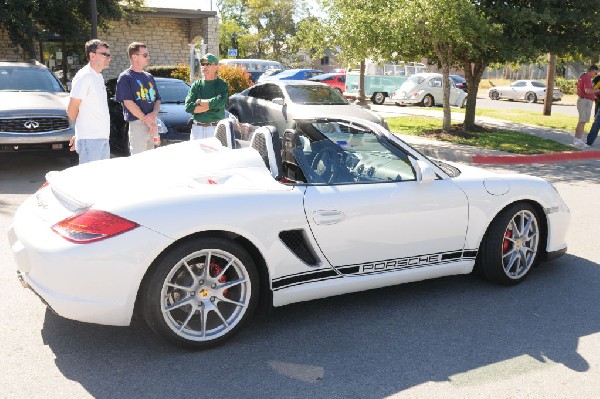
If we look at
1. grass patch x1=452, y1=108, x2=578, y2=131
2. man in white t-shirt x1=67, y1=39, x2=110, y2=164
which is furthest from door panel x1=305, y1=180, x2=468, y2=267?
grass patch x1=452, y1=108, x2=578, y2=131

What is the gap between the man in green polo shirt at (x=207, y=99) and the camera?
6973 mm

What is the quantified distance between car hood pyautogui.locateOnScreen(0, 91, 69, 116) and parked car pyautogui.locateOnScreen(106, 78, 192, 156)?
116cm

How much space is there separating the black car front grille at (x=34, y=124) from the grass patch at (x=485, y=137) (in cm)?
874

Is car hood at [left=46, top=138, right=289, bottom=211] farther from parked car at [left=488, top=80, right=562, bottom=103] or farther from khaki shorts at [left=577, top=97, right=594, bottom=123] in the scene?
parked car at [left=488, top=80, right=562, bottom=103]

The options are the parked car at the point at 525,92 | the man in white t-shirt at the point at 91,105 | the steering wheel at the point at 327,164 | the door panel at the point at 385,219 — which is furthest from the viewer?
the parked car at the point at 525,92

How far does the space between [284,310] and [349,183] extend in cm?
101

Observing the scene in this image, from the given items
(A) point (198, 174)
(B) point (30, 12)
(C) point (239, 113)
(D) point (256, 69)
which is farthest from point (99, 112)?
(D) point (256, 69)

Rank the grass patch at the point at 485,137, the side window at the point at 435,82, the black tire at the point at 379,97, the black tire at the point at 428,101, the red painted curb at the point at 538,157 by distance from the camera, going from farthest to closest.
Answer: the black tire at the point at 379,97 → the black tire at the point at 428,101 → the side window at the point at 435,82 → the grass patch at the point at 485,137 → the red painted curb at the point at 538,157

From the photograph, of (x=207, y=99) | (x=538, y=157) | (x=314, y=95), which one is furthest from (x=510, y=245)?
(x=314, y=95)

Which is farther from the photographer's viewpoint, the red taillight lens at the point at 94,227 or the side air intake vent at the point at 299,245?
the side air intake vent at the point at 299,245

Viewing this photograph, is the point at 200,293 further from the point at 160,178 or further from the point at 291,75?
the point at 291,75

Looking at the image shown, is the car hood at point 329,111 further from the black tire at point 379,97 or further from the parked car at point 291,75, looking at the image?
the black tire at point 379,97

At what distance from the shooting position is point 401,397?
313cm

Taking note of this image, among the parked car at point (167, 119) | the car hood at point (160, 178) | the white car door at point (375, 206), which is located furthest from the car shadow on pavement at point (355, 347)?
the parked car at point (167, 119)
